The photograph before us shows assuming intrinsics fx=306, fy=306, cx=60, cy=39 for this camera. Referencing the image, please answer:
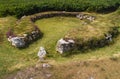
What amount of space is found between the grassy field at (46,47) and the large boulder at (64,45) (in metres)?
0.74

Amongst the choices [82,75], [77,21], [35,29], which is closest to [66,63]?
[82,75]

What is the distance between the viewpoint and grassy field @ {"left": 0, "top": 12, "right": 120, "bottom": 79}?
37.7 metres

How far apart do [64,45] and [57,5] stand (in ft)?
62.4

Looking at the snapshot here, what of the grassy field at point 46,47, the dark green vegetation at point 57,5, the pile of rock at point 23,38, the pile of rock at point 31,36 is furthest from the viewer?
the dark green vegetation at point 57,5

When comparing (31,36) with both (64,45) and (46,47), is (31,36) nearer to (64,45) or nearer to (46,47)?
(46,47)

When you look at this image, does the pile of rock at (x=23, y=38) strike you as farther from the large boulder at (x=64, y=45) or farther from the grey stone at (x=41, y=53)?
the large boulder at (x=64, y=45)

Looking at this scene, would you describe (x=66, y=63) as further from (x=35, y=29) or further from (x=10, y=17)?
(x=10, y=17)

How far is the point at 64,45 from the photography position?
39469mm

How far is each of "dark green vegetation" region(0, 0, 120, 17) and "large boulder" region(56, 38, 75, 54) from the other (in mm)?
15944

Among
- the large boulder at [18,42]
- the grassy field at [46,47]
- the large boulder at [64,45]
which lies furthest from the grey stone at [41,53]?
the large boulder at [18,42]

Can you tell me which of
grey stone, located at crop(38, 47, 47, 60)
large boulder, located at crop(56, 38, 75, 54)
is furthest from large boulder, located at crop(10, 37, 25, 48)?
large boulder, located at crop(56, 38, 75, 54)

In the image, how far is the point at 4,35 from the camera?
4459cm

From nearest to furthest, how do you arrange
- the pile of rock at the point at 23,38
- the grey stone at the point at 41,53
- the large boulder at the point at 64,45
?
1. the grey stone at the point at 41,53
2. the large boulder at the point at 64,45
3. the pile of rock at the point at 23,38

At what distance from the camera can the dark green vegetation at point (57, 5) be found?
54.6 metres
